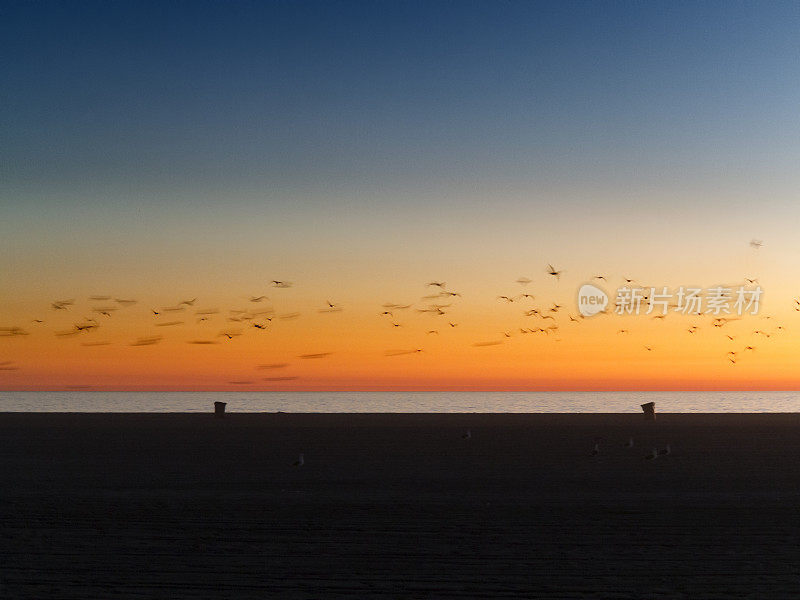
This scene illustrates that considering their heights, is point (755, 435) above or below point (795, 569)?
above

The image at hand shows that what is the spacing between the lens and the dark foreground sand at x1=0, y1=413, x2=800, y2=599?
475 inches

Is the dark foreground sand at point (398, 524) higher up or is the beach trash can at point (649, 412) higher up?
the beach trash can at point (649, 412)

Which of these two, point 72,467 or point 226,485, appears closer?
point 226,485

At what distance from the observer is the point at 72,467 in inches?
1073

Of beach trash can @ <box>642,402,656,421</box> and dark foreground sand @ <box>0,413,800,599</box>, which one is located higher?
beach trash can @ <box>642,402,656,421</box>

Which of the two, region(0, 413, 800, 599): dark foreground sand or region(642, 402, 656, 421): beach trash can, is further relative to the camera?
region(642, 402, 656, 421): beach trash can

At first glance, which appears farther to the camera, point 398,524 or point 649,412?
point 649,412

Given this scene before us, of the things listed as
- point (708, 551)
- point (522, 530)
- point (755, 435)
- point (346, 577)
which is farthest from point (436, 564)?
point (755, 435)

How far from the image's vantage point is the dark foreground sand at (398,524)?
12062 mm

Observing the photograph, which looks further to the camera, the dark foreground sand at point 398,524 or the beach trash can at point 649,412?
the beach trash can at point 649,412

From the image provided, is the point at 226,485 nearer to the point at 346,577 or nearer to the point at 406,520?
the point at 406,520

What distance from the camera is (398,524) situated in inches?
650

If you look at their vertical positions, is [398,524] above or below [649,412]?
below

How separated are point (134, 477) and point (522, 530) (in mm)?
12988
